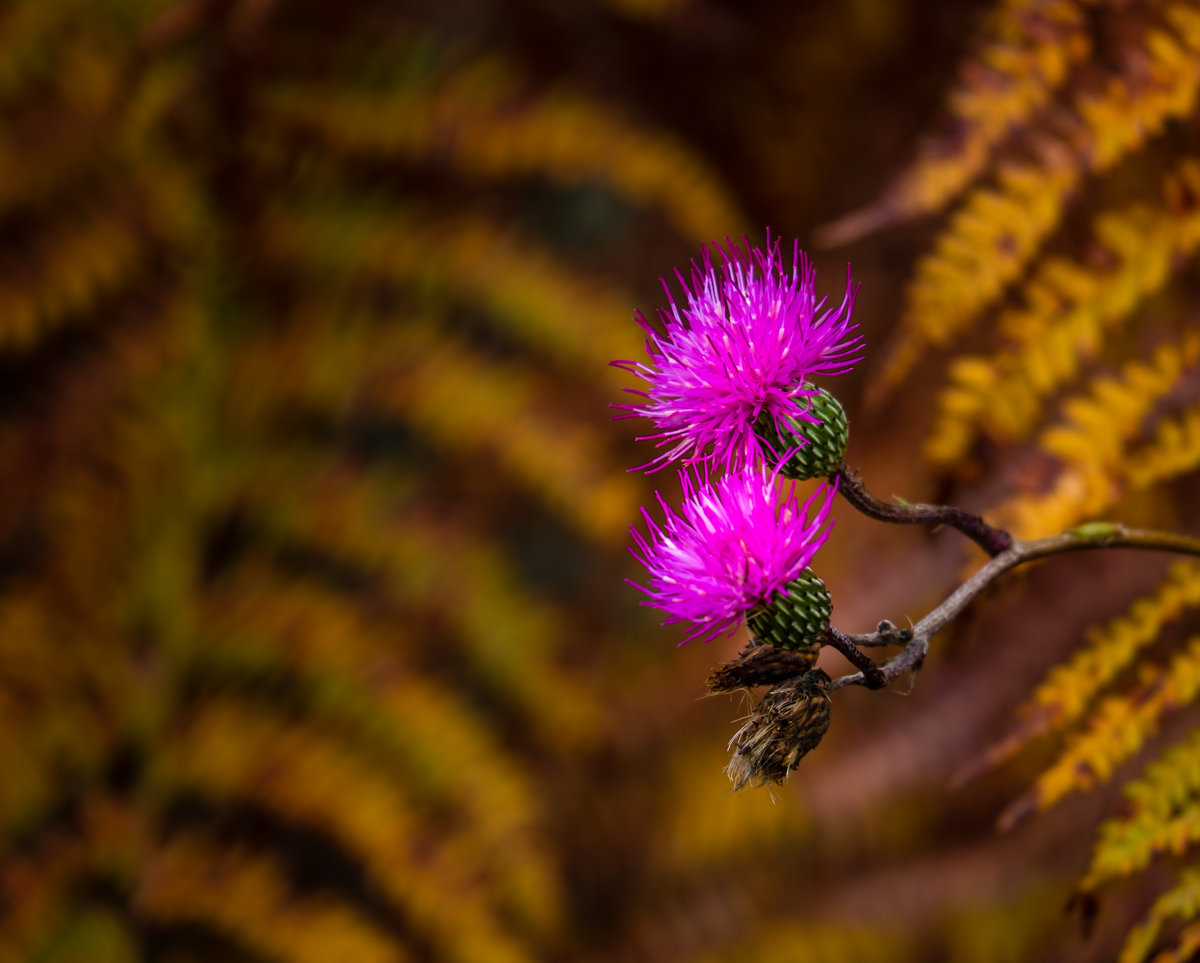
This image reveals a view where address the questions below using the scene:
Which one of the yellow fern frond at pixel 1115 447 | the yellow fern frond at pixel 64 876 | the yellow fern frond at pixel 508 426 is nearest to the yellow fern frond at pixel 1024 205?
the yellow fern frond at pixel 1115 447

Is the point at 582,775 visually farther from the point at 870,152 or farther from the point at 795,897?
the point at 870,152

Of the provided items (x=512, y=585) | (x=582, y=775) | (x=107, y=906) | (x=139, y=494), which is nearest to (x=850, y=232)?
(x=512, y=585)

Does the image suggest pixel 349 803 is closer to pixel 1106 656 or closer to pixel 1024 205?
pixel 1106 656

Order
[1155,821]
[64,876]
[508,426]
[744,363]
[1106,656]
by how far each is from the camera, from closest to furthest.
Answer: [744,363] < [1155,821] < [1106,656] < [64,876] < [508,426]

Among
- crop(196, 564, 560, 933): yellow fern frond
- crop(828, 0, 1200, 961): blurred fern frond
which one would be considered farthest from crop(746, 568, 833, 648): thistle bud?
crop(196, 564, 560, 933): yellow fern frond

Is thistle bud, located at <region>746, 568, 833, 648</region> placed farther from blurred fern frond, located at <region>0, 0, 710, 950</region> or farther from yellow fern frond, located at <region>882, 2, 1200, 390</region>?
blurred fern frond, located at <region>0, 0, 710, 950</region>

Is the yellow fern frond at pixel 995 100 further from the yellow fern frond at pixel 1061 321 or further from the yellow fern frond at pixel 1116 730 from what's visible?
the yellow fern frond at pixel 1116 730

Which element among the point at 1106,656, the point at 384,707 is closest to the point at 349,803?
the point at 384,707
